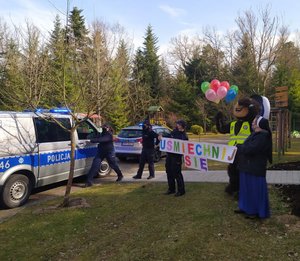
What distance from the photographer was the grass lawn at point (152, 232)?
4.59 m

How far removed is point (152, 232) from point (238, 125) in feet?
9.08

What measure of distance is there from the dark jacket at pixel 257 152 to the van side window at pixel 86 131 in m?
5.45

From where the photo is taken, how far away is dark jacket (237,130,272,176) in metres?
5.46

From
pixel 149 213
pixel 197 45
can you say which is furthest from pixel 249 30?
pixel 149 213

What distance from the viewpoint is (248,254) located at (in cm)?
442

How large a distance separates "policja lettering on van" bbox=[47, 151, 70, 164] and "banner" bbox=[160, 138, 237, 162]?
275cm

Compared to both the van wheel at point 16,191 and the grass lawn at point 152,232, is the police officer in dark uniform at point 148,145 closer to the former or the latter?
the grass lawn at point 152,232

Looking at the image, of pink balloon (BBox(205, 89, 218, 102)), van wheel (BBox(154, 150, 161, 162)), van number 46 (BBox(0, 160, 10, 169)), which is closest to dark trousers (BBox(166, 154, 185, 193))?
van number 46 (BBox(0, 160, 10, 169))

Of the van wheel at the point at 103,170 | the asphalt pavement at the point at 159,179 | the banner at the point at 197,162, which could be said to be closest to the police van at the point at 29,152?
the asphalt pavement at the point at 159,179

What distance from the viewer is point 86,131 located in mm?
10180

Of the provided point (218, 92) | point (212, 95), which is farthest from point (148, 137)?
point (218, 92)

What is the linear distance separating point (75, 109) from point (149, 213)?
2.83 meters

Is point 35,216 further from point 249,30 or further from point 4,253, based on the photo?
point 249,30

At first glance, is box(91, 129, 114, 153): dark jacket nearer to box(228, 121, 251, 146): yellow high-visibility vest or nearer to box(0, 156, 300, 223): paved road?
box(0, 156, 300, 223): paved road
